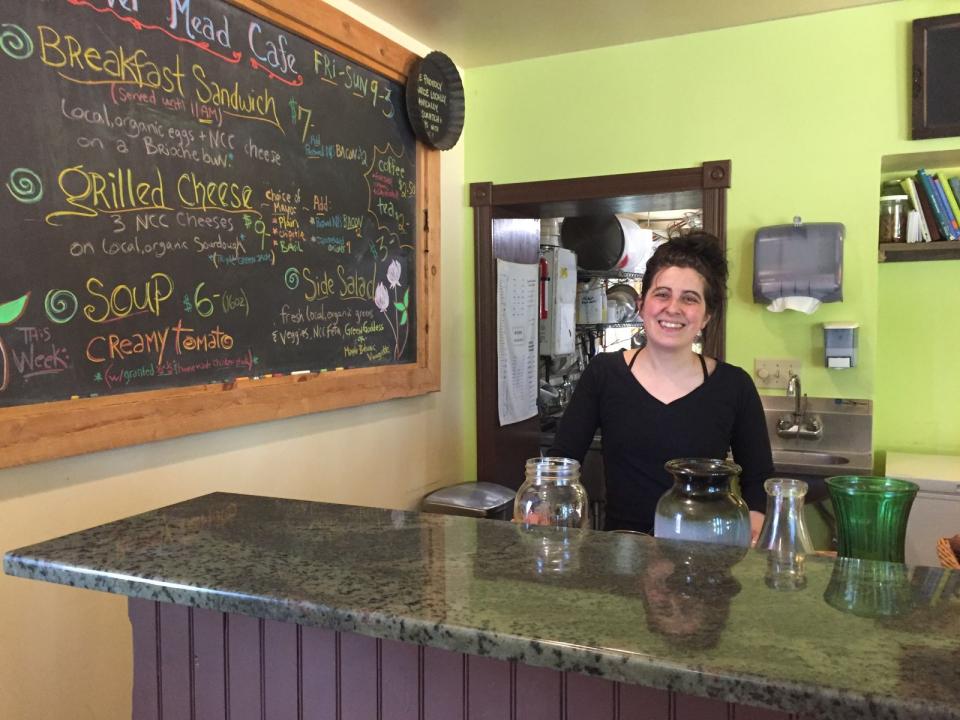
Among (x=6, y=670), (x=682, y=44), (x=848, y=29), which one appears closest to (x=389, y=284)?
(x=682, y=44)

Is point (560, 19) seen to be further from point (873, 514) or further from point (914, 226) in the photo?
point (873, 514)

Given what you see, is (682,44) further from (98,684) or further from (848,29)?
(98,684)

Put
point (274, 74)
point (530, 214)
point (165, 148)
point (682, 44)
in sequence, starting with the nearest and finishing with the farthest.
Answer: point (165, 148)
point (274, 74)
point (682, 44)
point (530, 214)

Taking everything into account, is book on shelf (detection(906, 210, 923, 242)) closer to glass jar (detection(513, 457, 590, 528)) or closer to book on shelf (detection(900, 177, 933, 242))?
book on shelf (detection(900, 177, 933, 242))

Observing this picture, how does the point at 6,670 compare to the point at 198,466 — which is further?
the point at 198,466

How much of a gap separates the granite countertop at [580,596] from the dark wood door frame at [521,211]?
2296 millimetres

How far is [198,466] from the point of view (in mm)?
2107

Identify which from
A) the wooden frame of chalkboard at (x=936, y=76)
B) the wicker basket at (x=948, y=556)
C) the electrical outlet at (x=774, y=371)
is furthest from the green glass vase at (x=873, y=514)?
the wooden frame of chalkboard at (x=936, y=76)

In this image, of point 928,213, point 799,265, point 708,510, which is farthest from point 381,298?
point 928,213

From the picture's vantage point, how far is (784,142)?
2.98m

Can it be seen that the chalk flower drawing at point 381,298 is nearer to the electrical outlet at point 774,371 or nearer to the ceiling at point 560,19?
the ceiling at point 560,19

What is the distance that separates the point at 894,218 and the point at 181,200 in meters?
2.60

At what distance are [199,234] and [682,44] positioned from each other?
6.85 feet

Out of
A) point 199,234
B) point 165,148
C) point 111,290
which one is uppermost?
point 165,148
